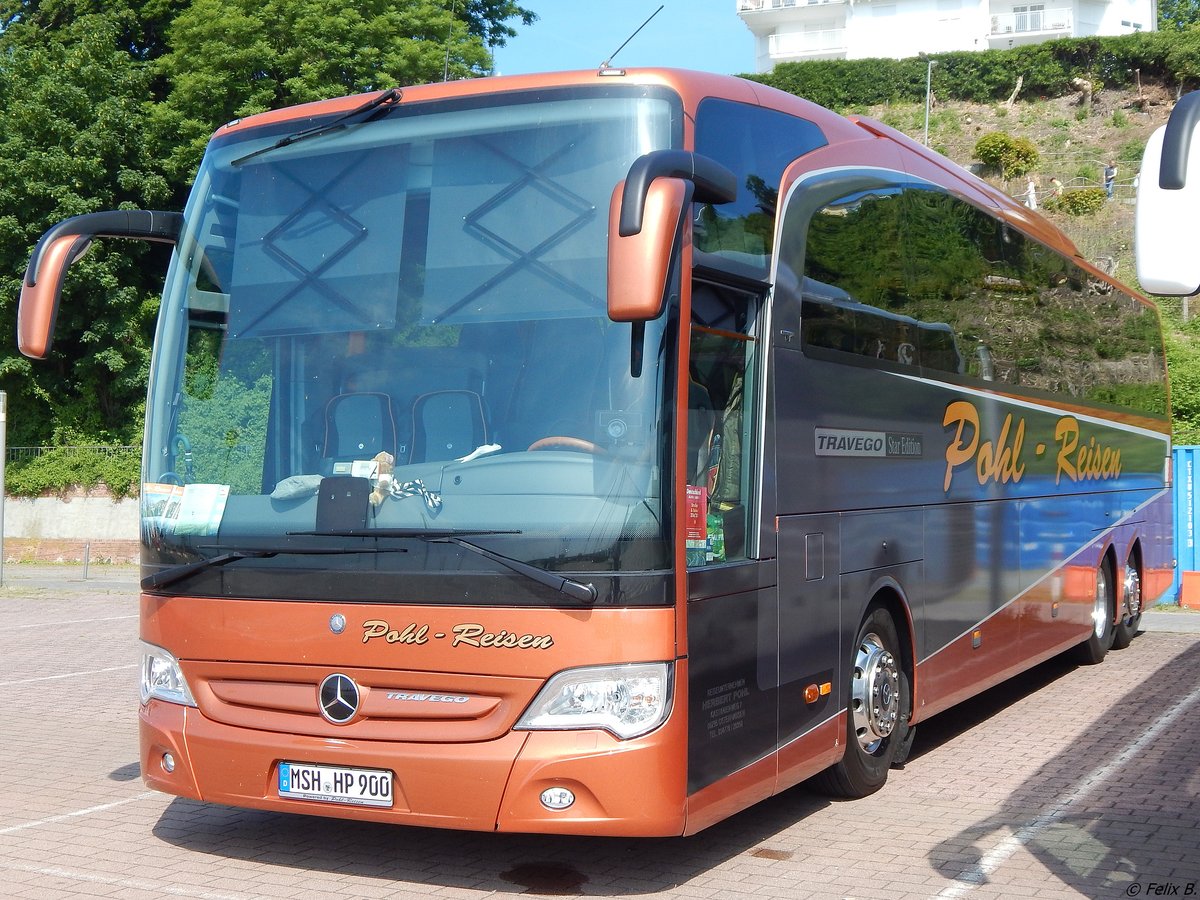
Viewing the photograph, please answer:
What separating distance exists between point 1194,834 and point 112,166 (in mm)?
33011

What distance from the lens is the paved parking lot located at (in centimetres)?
619

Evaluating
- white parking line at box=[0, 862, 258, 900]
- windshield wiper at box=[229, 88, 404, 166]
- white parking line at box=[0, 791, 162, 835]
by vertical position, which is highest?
windshield wiper at box=[229, 88, 404, 166]

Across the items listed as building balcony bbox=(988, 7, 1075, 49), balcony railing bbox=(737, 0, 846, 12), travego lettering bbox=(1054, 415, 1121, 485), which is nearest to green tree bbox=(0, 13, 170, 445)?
travego lettering bbox=(1054, 415, 1121, 485)

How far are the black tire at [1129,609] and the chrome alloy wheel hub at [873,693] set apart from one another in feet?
22.6

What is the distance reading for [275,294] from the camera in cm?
640

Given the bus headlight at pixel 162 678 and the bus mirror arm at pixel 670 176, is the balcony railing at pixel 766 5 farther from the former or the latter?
the bus headlight at pixel 162 678

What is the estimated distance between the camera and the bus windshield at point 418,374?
5.66m

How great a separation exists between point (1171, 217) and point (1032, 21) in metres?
85.6

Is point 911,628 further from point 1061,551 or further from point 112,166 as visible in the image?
point 112,166

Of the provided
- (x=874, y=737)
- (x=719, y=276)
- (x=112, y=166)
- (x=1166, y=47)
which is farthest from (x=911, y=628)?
(x=1166, y=47)

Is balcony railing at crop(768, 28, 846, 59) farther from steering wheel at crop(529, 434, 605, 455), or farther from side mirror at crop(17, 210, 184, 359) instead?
steering wheel at crop(529, 434, 605, 455)

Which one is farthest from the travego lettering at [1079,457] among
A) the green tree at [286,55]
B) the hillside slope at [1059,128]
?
the hillside slope at [1059,128]

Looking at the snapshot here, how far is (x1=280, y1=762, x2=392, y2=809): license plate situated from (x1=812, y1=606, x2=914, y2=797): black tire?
2.75 meters

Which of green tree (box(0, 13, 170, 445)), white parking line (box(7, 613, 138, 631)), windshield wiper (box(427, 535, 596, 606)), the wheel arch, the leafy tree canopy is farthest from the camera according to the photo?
green tree (box(0, 13, 170, 445))
